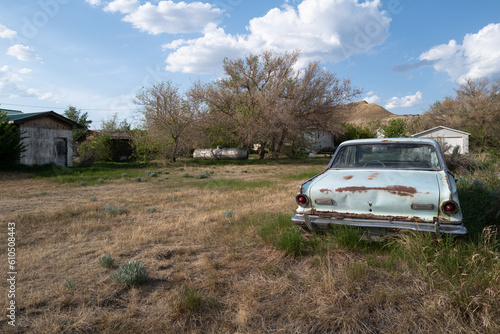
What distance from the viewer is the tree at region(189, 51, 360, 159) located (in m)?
30.6

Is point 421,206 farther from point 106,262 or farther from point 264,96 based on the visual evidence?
point 264,96

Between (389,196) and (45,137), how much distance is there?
23209mm

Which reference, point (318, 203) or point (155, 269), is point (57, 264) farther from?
point (318, 203)

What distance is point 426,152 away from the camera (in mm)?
5219

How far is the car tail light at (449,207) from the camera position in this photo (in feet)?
12.1

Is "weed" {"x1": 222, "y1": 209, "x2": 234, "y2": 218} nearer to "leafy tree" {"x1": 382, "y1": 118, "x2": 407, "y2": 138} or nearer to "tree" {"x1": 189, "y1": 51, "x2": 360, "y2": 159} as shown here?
"tree" {"x1": 189, "y1": 51, "x2": 360, "y2": 159}

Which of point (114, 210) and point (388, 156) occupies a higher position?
point (388, 156)

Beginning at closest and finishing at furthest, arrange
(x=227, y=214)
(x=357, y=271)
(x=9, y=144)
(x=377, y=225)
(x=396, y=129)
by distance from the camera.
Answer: (x=357, y=271) → (x=377, y=225) → (x=227, y=214) → (x=9, y=144) → (x=396, y=129)

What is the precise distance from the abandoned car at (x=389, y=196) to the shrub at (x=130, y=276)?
215 cm

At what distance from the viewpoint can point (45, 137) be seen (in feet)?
69.2

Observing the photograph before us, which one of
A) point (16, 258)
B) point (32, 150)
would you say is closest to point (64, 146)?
point (32, 150)

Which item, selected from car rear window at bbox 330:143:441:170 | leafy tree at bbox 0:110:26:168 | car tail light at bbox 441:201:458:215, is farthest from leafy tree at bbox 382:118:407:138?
car tail light at bbox 441:201:458:215

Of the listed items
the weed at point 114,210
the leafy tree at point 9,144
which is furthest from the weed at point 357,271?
Result: the leafy tree at point 9,144

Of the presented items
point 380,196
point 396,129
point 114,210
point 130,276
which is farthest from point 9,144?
point 396,129
